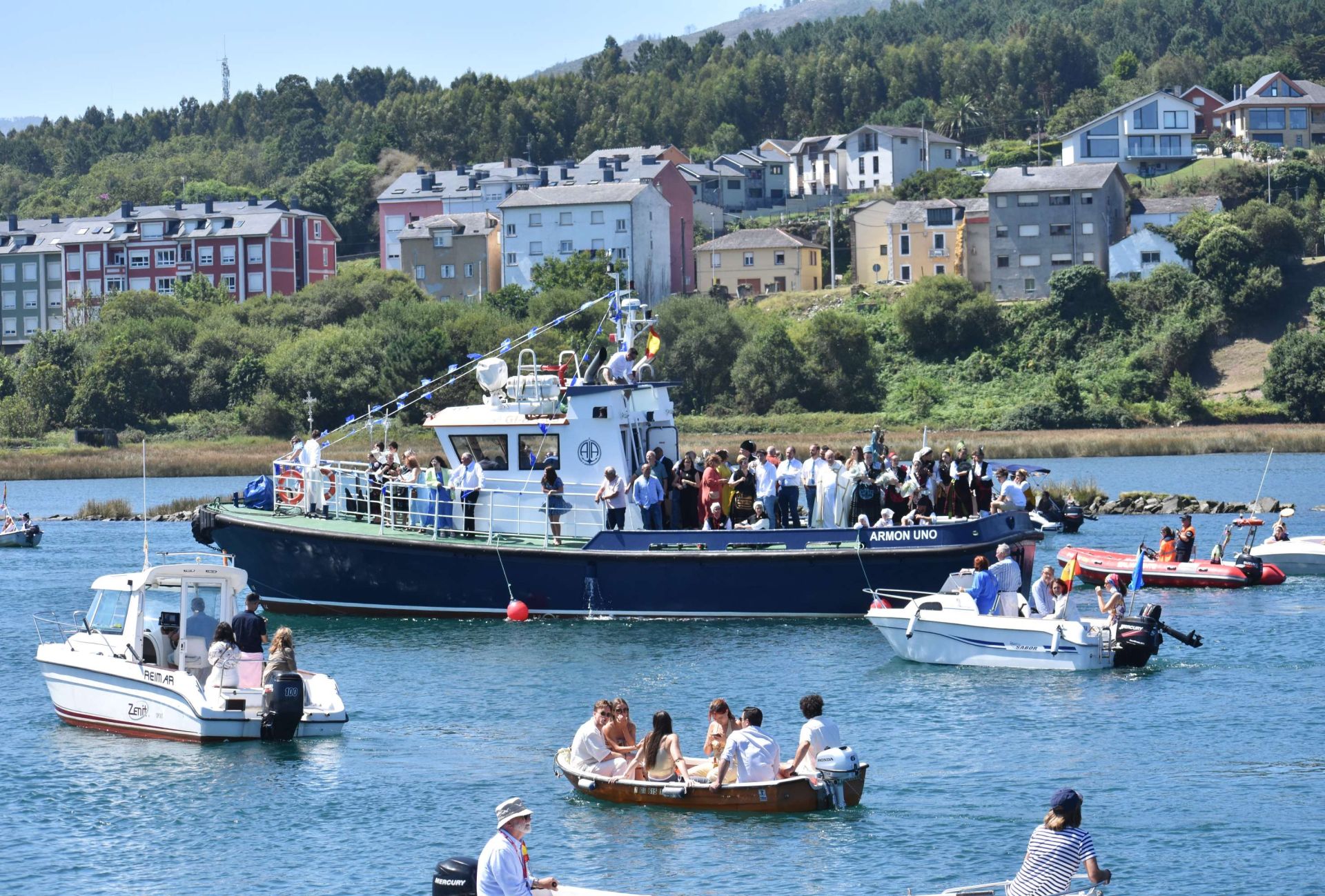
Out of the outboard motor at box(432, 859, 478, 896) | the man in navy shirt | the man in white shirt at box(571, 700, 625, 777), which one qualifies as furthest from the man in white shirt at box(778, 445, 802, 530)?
the outboard motor at box(432, 859, 478, 896)

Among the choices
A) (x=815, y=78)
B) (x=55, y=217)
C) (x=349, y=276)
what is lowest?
(x=349, y=276)

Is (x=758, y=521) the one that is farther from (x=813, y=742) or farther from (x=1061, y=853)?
(x=1061, y=853)

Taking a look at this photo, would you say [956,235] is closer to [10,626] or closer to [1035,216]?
[1035,216]

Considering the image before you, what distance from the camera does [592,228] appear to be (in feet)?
354

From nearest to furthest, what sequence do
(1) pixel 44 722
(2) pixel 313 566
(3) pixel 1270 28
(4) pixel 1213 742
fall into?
(4) pixel 1213 742 < (1) pixel 44 722 < (2) pixel 313 566 < (3) pixel 1270 28

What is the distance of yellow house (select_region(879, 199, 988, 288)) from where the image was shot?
104375 millimetres

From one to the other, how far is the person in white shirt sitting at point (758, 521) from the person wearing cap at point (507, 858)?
1496cm

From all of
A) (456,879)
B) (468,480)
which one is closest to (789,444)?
(468,480)

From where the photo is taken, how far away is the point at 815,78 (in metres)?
174

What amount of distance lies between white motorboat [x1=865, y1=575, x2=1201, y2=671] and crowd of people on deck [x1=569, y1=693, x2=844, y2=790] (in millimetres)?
7390

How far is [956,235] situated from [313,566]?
265ft

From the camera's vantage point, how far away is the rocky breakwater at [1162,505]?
1923 inches

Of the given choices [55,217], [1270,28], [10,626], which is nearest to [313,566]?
[10,626]

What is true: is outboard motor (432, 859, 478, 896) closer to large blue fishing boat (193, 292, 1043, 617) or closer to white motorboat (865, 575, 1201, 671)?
white motorboat (865, 575, 1201, 671)
